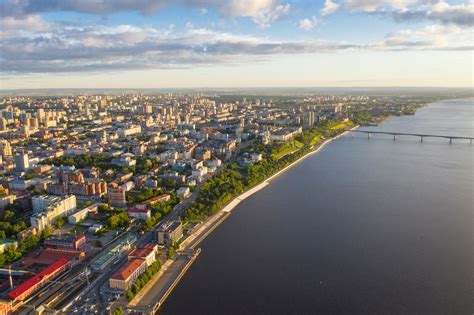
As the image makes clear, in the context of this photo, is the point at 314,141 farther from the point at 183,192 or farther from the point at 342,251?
the point at 342,251

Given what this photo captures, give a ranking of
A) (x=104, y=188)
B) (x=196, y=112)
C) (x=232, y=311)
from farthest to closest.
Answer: (x=196, y=112) < (x=104, y=188) < (x=232, y=311)

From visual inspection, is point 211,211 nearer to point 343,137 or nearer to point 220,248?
point 220,248

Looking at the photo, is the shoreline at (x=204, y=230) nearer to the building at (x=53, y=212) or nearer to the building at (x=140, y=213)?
the building at (x=140, y=213)

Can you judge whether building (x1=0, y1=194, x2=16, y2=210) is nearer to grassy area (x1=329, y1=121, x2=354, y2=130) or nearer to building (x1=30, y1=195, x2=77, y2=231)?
building (x1=30, y1=195, x2=77, y2=231)

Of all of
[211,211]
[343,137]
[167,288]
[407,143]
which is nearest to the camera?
[167,288]

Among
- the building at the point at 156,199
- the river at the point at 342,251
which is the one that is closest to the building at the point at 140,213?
the building at the point at 156,199

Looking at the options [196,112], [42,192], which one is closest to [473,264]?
[42,192]
